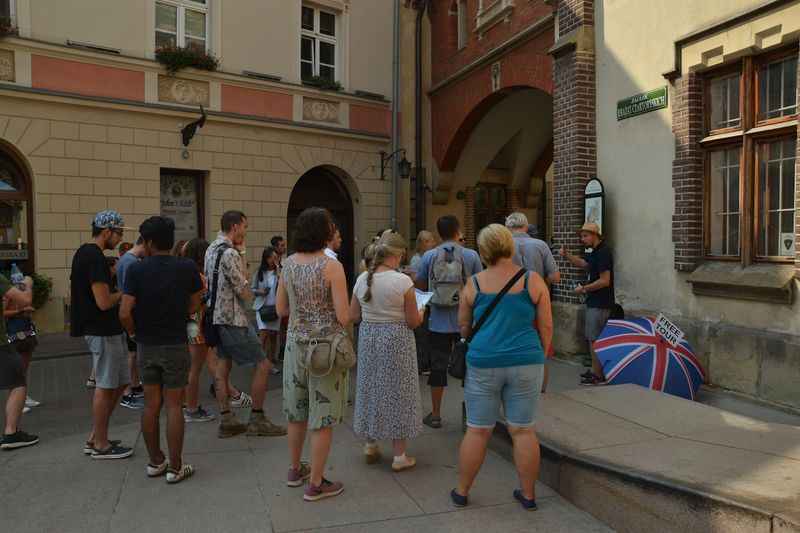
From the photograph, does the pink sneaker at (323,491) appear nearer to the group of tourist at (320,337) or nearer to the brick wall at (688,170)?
the group of tourist at (320,337)

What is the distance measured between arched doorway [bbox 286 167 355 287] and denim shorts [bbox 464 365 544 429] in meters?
11.2

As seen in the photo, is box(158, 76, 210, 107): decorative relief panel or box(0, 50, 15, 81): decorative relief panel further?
box(158, 76, 210, 107): decorative relief panel

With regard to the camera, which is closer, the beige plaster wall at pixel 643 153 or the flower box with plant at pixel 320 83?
the beige plaster wall at pixel 643 153

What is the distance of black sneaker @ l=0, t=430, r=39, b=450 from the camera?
4.86 meters

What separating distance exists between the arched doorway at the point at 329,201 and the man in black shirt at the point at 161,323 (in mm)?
10214

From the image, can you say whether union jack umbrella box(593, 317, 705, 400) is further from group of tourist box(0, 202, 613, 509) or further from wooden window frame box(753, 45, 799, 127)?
wooden window frame box(753, 45, 799, 127)

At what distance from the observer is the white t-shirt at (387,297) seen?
13.6 ft

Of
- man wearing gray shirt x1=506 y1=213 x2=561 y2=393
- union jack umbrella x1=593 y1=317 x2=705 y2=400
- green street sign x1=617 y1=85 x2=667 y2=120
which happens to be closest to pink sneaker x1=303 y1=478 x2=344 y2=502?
man wearing gray shirt x1=506 y1=213 x2=561 y2=393

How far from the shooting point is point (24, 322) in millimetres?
5500

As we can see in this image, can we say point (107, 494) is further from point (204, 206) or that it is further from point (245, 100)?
point (245, 100)

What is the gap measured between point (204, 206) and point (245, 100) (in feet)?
7.84

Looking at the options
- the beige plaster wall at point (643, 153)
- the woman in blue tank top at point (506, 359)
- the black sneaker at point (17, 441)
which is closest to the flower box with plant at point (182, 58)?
the beige plaster wall at point (643, 153)

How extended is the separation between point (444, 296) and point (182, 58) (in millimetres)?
9200

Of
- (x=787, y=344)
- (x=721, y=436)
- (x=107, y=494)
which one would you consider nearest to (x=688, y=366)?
(x=787, y=344)
